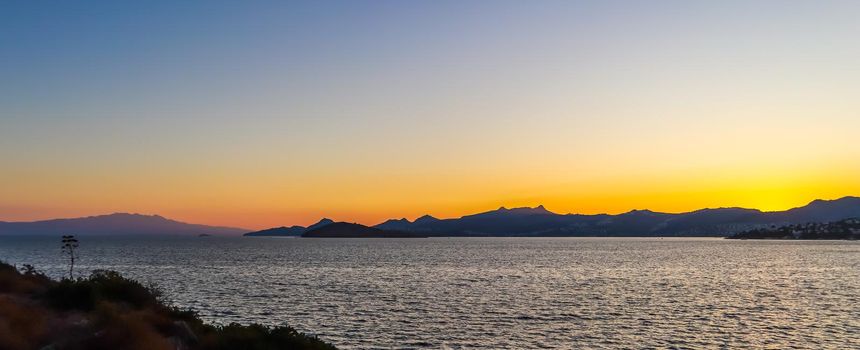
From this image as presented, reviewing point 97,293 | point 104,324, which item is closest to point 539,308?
point 97,293

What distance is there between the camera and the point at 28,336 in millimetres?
24641

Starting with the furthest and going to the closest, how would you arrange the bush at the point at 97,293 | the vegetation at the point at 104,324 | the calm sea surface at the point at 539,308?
the calm sea surface at the point at 539,308 < the bush at the point at 97,293 < the vegetation at the point at 104,324

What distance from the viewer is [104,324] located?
26188 mm

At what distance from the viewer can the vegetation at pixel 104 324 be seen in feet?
79.7

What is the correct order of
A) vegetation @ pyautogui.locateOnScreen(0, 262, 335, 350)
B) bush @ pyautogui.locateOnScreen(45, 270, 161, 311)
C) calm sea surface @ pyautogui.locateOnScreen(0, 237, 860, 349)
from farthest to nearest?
calm sea surface @ pyautogui.locateOnScreen(0, 237, 860, 349)
bush @ pyautogui.locateOnScreen(45, 270, 161, 311)
vegetation @ pyautogui.locateOnScreen(0, 262, 335, 350)

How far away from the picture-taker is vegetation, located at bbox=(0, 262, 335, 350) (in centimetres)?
2430

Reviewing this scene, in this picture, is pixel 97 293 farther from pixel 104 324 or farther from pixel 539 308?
pixel 539 308

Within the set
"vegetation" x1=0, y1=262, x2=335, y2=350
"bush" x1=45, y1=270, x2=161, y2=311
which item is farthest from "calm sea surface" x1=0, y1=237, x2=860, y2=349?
"vegetation" x1=0, y1=262, x2=335, y2=350

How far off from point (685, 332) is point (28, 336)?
153 feet

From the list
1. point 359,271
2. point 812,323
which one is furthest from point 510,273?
point 812,323

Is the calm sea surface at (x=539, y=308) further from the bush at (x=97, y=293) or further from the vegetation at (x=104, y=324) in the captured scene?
the vegetation at (x=104, y=324)

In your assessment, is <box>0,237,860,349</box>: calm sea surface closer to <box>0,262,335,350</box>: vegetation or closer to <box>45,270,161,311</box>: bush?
<box>45,270,161,311</box>: bush

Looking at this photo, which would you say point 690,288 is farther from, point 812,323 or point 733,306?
point 812,323

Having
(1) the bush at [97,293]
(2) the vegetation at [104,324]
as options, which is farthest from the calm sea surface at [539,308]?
(2) the vegetation at [104,324]
